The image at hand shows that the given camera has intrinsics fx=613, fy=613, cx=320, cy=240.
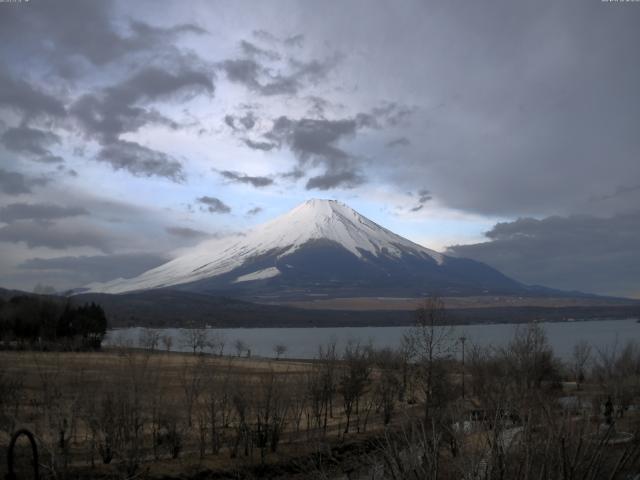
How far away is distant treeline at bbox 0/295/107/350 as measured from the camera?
76750mm

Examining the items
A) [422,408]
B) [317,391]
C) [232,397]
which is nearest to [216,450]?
[232,397]

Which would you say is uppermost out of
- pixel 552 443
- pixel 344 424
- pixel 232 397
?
pixel 552 443

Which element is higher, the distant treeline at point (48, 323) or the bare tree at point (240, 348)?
the distant treeline at point (48, 323)

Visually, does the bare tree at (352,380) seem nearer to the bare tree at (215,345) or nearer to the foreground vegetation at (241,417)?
the foreground vegetation at (241,417)

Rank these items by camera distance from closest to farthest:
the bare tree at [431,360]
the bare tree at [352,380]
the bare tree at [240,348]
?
the bare tree at [431,360], the bare tree at [352,380], the bare tree at [240,348]

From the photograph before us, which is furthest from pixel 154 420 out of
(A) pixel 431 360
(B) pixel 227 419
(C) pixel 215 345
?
(C) pixel 215 345

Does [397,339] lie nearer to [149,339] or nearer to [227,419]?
[149,339]

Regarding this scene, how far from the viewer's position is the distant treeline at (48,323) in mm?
76750

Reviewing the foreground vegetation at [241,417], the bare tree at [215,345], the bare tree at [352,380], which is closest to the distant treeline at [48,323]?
the bare tree at [215,345]

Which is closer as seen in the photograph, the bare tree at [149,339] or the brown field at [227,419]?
the brown field at [227,419]

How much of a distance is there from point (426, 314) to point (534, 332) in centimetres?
1010

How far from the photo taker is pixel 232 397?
1137 inches

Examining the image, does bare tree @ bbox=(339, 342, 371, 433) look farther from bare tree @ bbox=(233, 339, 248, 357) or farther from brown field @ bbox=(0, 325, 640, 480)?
bare tree @ bbox=(233, 339, 248, 357)

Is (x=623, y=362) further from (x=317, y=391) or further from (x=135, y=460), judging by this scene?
(x=135, y=460)
